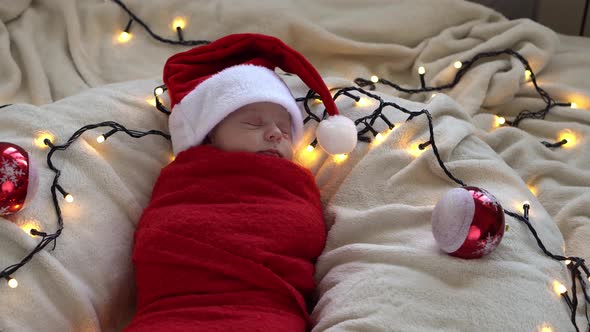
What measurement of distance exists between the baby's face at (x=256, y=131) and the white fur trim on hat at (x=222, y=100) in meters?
0.02

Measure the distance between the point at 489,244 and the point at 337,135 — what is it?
0.33 m

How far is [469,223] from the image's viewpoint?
0.89 m

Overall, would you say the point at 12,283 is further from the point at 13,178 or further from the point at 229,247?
the point at 229,247

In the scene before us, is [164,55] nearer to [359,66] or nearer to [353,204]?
[359,66]

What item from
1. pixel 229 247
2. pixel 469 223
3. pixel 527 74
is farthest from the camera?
pixel 527 74

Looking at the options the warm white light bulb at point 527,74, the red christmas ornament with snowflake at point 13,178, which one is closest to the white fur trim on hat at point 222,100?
the red christmas ornament with snowflake at point 13,178

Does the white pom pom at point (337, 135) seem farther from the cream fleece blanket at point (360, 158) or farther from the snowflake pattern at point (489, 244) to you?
the snowflake pattern at point (489, 244)

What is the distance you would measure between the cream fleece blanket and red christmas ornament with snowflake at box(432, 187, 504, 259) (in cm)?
4

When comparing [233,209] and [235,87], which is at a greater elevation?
[235,87]

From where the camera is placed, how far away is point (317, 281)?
3.54 ft

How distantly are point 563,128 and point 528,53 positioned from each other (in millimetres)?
207

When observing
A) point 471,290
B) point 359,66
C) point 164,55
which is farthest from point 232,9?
point 471,290

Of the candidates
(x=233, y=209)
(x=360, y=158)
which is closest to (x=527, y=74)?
(x=360, y=158)

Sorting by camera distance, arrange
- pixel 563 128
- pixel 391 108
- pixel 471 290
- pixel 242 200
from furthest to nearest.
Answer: pixel 563 128, pixel 391 108, pixel 242 200, pixel 471 290
